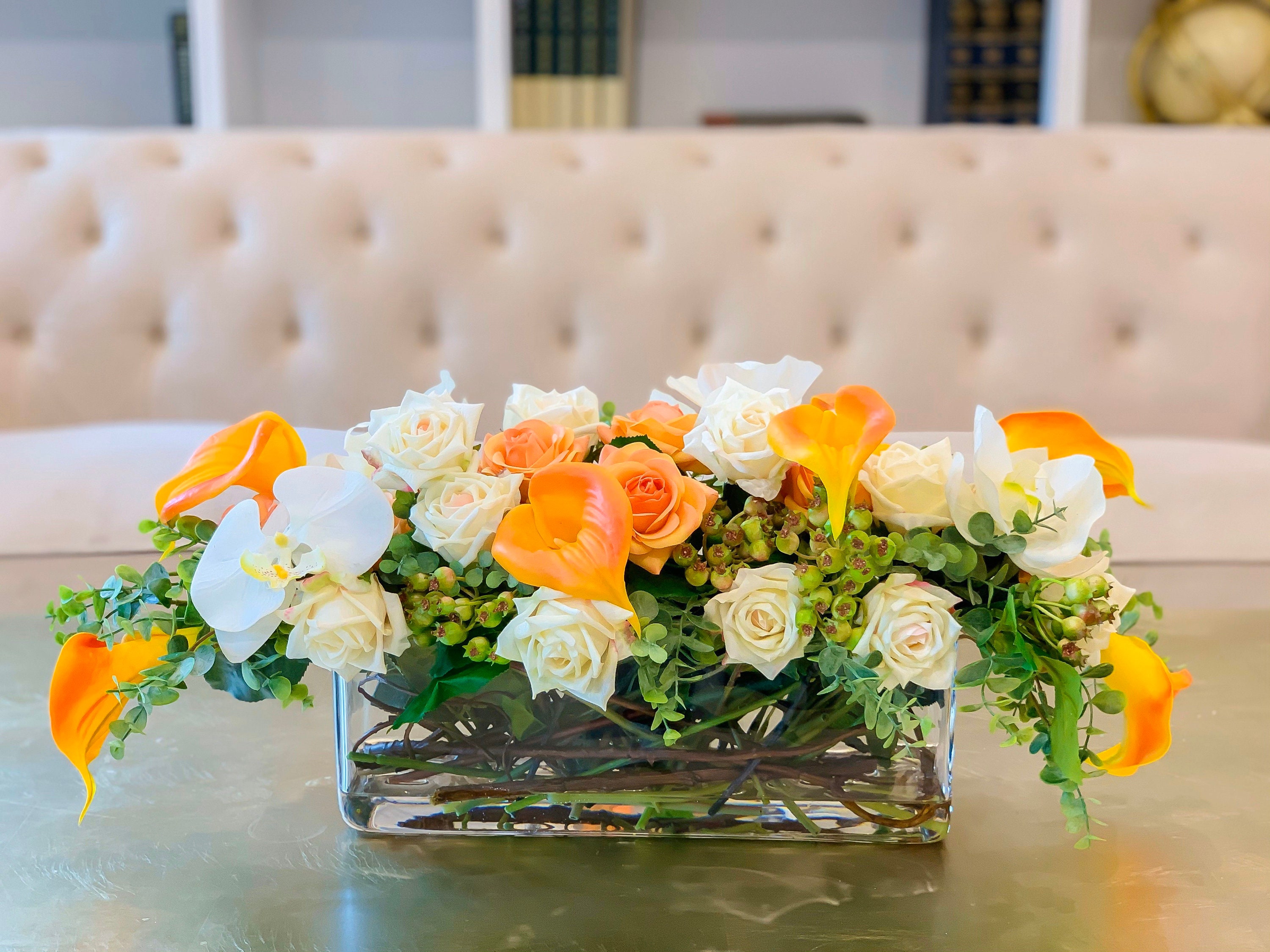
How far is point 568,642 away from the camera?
1.33 ft

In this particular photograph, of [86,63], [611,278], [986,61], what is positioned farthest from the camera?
[86,63]

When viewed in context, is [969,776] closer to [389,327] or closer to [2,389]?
[389,327]

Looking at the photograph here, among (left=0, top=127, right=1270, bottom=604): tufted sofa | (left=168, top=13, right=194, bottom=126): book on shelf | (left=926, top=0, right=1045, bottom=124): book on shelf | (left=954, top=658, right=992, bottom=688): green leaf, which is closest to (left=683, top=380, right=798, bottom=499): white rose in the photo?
(left=954, top=658, right=992, bottom=688): green leaf

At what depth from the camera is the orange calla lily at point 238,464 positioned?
1.46 ft

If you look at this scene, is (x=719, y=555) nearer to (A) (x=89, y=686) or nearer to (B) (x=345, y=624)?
(B) (x=345, y=624)

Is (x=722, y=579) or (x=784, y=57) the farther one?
(x=784, y=57)

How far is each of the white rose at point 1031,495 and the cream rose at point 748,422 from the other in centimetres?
8

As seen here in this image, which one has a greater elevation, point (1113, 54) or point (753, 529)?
point (1113, 54)

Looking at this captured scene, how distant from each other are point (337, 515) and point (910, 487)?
0.23 metres

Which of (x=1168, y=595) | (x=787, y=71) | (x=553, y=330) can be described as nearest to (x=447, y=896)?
(x=1168, y=595)

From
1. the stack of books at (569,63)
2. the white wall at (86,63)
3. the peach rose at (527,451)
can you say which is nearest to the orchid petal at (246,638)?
the peach rose at (527,451)

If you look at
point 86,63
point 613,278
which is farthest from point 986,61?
point 86,63

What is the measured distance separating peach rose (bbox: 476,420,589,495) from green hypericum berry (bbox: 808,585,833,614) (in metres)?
0.11

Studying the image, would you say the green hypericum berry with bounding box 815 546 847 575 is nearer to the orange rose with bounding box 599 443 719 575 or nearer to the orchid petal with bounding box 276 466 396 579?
the orange rose with bounding box 599 443 719 575
